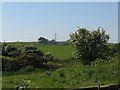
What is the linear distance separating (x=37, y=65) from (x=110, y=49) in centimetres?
1052

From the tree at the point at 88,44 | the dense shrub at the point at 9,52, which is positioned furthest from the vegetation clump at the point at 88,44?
the dense shrub at the point at 9,52

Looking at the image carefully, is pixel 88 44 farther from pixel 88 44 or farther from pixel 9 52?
pixel 9 52

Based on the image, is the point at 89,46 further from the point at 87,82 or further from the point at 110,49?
the point at 87,82

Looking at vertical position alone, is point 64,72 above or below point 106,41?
below

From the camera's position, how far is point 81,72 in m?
20.1

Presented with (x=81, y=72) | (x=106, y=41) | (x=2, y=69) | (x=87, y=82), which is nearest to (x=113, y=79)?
(x=87, y=82)

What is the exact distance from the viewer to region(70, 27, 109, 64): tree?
32312mm

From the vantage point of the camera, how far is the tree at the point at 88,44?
106ft

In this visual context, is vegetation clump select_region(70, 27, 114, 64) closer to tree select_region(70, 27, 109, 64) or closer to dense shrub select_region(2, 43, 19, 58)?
tree select_region(70, 27, 109, 64)

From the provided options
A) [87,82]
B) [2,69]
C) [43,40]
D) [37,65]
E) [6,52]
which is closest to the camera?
[87,82]

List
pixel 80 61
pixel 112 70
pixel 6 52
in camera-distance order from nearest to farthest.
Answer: pixel 112 70
pixel 80 61
pixel 6 52

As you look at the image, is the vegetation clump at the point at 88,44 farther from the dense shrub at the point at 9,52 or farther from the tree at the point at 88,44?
the dense shrub at the point at 9,52

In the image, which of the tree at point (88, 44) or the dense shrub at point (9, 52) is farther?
the dense shrub at point (9, 52)

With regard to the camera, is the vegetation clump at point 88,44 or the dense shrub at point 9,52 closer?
the vegetation clump at point 88,44
